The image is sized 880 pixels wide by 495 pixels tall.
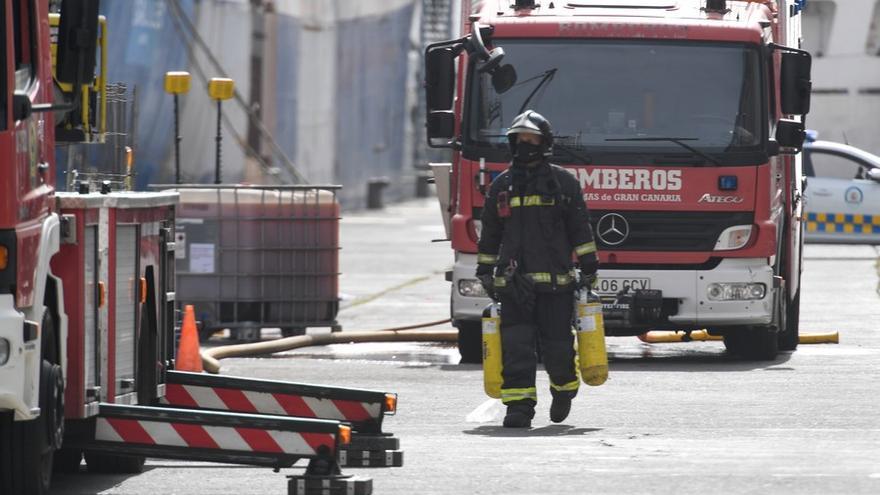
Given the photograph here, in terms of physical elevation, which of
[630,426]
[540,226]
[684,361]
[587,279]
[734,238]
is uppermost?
[540,226]

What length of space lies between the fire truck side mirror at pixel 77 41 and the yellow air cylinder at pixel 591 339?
14.3 ft

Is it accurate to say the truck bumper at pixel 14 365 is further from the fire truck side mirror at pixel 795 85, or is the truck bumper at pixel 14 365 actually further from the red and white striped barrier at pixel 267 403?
the fire truck side mirror at pixel 795 85

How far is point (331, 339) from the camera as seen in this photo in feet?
56.4

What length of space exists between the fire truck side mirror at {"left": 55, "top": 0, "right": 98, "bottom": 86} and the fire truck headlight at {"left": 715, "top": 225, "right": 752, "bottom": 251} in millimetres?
7642

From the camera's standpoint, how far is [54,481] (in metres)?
9.54

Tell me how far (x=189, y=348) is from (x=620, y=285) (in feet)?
Answer: 9.81

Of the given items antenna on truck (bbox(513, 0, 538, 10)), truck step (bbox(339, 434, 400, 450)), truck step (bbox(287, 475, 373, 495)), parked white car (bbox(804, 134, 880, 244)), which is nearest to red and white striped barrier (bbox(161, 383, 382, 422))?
truck step (bbox(339, 434, 400, 450))

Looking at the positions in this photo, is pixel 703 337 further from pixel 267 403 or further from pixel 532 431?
pixel 267 403

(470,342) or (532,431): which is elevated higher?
(532,431)

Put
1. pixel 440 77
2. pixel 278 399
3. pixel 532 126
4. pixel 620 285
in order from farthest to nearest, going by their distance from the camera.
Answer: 1. pixel 620 285
2. pixel 440 77
3. pixel 532 126
4. pixel 278 399

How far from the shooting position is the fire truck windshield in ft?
49.1

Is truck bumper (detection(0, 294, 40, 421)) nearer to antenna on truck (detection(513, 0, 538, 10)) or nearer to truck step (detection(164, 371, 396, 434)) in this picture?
truck step (detection(164, 371, 396, 434))

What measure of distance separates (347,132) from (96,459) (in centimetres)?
3394

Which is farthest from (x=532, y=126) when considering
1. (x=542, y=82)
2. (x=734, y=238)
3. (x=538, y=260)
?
(x=734, y=238)
